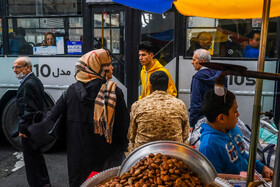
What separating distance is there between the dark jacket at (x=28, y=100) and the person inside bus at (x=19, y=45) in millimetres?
1805

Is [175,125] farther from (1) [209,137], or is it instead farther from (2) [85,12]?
(2) [85,12]

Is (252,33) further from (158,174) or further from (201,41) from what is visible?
(158,174)

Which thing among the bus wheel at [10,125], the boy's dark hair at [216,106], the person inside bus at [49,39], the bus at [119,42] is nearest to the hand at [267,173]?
the boy's dark hair at [216,106]

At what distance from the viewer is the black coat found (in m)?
2.53

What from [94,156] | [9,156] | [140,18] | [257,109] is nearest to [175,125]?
[94,156]

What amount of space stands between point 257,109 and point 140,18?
370 cm

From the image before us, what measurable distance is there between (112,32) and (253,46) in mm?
2472

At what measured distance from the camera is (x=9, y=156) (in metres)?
5.10

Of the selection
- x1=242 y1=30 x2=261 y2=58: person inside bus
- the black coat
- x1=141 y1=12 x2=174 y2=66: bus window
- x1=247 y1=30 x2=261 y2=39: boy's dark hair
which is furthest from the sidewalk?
x1=247 y1=30 x2=261 y2=39: boy's dark hair

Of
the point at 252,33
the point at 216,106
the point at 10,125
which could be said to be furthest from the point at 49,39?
the point at 216,106

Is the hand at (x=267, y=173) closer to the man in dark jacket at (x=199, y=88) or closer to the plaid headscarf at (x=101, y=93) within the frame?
the plaid headscarf at (x=101, y=93)

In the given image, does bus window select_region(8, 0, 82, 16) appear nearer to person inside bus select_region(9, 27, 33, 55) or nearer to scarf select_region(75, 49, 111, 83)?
person inside bus select_region(9, 27, 33, 55)

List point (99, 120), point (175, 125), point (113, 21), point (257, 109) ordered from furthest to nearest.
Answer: point (113, 21)
point (175, 125)
point (99, 120)
point (257, 109)

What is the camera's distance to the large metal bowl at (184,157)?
1.45 m
